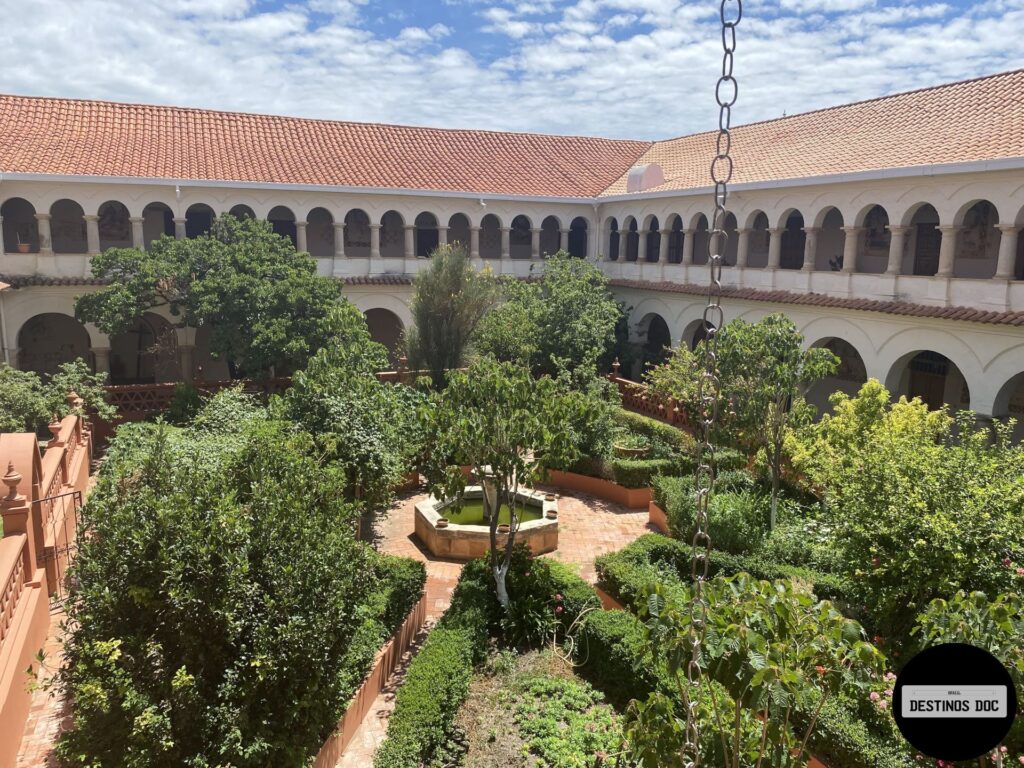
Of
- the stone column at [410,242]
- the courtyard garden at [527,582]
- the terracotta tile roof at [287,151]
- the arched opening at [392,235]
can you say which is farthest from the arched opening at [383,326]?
the courtyard garden at [527,582]

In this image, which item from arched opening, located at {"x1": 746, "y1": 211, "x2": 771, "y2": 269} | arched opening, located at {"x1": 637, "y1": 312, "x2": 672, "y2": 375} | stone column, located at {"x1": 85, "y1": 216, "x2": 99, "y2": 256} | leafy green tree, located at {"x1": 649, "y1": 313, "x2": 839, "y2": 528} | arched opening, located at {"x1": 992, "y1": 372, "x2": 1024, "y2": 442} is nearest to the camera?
leafy green tree, located at {"x1": 649, "y1": 313, "x2": 839, "y2": 528}

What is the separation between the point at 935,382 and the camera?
1873 cm

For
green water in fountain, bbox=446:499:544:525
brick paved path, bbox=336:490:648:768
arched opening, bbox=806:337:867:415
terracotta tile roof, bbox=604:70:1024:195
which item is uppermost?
terracotta tile roof, bbox=604:70:1024:195

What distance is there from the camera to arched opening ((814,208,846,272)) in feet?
64.2

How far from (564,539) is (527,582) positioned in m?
3.35

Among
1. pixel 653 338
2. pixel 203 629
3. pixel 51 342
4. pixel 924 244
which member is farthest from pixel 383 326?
pixel 203 629

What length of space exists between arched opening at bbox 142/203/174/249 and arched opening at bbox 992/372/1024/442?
20.5m

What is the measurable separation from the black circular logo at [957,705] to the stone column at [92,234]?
835 inches

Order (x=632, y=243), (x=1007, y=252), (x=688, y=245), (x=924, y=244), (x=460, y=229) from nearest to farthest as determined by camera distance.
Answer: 1. (x=1007, y=252)
2. (x=924, y=244)
3. (x=688, y=245)
4. (x=632, y=243)
5. (x=460, y=229)

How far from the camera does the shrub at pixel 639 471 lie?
48.0 feet

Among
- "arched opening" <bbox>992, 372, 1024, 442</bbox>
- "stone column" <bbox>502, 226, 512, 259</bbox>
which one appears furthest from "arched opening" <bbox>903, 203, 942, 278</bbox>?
"stone column" <bbox>502, 226, 512, 259</bbox>

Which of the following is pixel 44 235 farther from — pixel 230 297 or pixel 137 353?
pixel 230 297

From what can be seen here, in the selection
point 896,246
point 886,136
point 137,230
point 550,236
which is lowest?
point 896,246

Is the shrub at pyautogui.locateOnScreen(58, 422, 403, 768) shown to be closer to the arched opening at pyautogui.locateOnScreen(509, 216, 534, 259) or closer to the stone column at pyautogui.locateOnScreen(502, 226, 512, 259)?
the stone column at pyautogui.locateOnScreen(502, 226, 512, 259)
